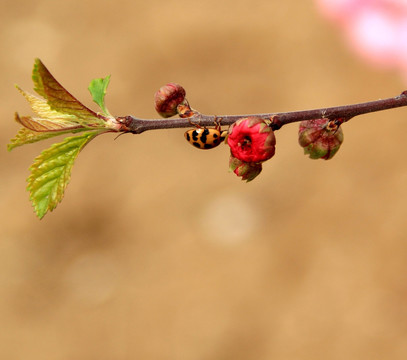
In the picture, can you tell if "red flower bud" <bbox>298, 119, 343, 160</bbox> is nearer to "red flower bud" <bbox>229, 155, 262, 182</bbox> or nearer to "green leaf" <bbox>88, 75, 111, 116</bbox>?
"red flower bud" <bbox>229, 155, 262, 182</bbox>

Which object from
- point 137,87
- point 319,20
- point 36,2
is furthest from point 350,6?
point 36,2

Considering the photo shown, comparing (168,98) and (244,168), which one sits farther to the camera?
(168,98)

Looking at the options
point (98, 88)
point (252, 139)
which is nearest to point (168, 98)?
point (98, 88)

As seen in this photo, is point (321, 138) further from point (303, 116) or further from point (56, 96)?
point (56, 96)

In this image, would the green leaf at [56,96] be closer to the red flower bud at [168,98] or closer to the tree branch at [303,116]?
the tree branch at [303,116]

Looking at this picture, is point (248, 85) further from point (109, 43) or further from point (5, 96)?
point (5, 96)
